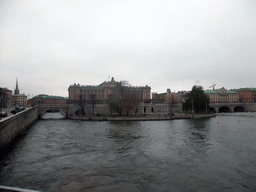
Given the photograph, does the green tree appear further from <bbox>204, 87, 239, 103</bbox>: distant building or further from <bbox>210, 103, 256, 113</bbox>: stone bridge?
<bbox>204, 87, 239, 103</bbox>: distant building

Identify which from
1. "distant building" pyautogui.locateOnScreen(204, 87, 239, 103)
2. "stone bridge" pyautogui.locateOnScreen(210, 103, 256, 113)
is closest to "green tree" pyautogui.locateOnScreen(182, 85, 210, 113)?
"stone bridge" pyautogui.locateOnScreen(210, 103, 256, 113)

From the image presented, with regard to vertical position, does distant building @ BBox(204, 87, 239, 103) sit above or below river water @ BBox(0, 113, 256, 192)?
above

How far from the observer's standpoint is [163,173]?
48.1ft

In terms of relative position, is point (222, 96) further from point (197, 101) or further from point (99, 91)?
point (99, 91)

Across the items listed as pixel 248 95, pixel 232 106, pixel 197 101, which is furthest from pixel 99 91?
pixel 248 95

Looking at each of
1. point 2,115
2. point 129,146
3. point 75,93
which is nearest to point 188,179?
point 129,146

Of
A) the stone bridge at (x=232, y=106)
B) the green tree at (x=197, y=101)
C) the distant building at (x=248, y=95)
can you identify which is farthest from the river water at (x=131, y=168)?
the distant building at (x=248, y=95)

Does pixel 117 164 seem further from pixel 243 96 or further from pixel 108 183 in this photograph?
pixel 243 96

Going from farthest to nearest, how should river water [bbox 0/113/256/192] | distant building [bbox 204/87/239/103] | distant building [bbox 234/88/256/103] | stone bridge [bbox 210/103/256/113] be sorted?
distant building [bbox 204/87/239/103]
distant building [bbox 234/88/256/103]
stone bridge [bbox 210/103/256/113]
river water [bbox 0/113/256/192]

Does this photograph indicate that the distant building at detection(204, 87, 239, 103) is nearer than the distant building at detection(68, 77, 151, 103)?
No

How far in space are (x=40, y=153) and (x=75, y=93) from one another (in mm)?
110489

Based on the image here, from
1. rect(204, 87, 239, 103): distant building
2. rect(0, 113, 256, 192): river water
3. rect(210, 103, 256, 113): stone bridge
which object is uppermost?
rect(204, 87, 239, 103): distant building

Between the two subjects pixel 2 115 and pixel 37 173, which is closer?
pixel 37 173

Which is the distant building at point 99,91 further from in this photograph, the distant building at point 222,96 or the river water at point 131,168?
the river water at point 131,168
